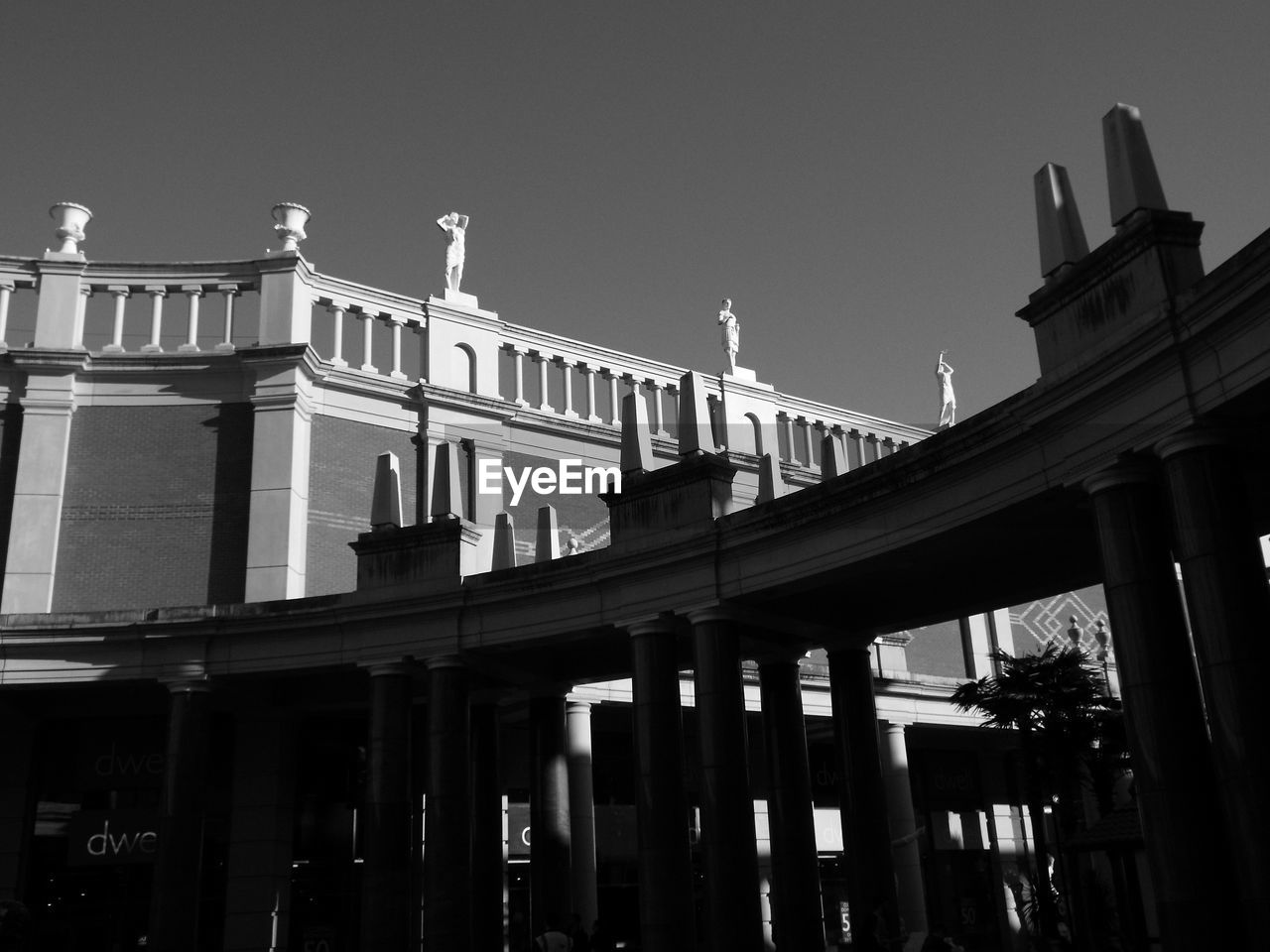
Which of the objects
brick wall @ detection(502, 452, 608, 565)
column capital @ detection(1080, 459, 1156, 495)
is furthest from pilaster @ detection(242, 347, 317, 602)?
column capital @ detection(1080, 459, 1156, 495)

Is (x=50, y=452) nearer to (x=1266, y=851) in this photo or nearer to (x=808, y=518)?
(x=808, y=518)

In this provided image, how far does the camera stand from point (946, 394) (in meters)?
49.1

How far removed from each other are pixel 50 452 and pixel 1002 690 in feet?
76.7

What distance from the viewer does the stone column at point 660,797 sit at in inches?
777

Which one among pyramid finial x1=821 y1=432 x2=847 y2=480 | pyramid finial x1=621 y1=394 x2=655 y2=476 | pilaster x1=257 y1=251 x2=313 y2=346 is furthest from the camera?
pilaster x1=257 y1=251 x2=313 y2=346

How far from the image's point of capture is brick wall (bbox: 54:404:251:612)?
100 feet

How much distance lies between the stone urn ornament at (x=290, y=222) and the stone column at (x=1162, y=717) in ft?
83.6

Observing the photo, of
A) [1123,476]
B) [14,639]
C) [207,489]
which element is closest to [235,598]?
[207,489]

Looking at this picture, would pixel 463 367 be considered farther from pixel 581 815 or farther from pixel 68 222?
pixel 581 815

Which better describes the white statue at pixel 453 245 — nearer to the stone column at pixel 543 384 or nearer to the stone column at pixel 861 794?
the stone column at pixel 543 384

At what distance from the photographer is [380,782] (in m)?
23.2

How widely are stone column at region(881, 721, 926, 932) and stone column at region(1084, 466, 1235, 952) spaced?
22.4 m

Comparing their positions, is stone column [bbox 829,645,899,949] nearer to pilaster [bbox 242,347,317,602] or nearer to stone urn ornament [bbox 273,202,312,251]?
pilaster [bbox 242,347,317,602]

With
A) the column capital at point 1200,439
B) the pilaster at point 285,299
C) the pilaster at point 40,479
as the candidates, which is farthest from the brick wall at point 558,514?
the column capital at point 1200,439
